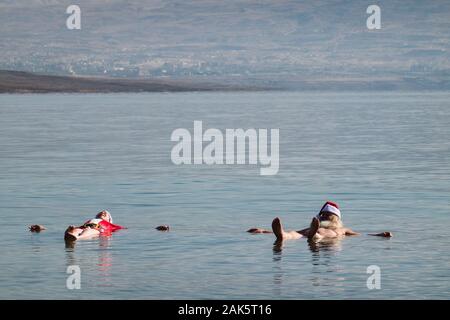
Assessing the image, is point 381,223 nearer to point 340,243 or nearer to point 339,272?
point 340,243

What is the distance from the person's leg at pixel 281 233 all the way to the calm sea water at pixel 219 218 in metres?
0.34

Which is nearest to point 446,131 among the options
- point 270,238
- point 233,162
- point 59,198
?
point 233,162

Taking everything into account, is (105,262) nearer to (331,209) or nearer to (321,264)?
(321,264)

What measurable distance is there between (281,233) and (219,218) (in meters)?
4.49

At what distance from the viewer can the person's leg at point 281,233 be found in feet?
85.4

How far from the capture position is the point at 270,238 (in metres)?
27.5

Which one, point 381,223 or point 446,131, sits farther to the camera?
point 446,131

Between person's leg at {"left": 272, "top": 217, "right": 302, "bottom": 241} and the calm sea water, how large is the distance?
34 cm

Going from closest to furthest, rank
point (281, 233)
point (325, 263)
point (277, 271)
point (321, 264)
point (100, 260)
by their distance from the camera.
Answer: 1. point (277, 271)
2. point (321, 264)
3. point (325, 263)
4. point (100, 260)
5. point (281, 233)

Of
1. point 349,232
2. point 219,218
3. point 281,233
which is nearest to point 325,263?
point 281,233

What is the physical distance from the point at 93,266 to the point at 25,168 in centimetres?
2053

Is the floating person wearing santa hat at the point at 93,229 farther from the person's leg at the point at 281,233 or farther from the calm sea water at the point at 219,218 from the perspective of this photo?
the person's leg at the point at 281,233

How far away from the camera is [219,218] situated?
3077 centimetres

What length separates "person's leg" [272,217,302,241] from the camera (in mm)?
26017
